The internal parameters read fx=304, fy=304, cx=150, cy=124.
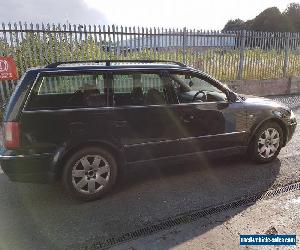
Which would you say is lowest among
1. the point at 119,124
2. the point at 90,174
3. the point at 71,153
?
the point at 90,174

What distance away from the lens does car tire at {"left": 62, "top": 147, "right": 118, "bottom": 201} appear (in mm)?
3594

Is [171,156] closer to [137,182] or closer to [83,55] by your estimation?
[137,182]

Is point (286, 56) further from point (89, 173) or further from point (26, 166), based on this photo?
point (26, 166)

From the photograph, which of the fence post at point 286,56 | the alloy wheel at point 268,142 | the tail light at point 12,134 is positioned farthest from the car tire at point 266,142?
the fence post at point 286,56

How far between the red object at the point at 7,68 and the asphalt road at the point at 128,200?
3.85 metres

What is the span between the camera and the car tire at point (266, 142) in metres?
4.71

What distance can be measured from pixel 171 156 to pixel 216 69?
755 cm

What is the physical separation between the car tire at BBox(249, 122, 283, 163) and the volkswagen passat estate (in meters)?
0.15

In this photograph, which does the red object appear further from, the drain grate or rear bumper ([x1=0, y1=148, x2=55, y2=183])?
the drain grate

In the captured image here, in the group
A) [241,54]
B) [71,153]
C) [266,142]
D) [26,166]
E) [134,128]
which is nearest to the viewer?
[26,166]

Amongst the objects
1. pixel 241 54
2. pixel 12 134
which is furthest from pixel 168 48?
pixel 12 134

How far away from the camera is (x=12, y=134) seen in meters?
3.38

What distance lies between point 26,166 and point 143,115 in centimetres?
151

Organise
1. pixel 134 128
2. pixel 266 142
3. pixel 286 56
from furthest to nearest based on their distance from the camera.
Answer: pixel 286 56 → pixel 266 142 → pixel 134 128
